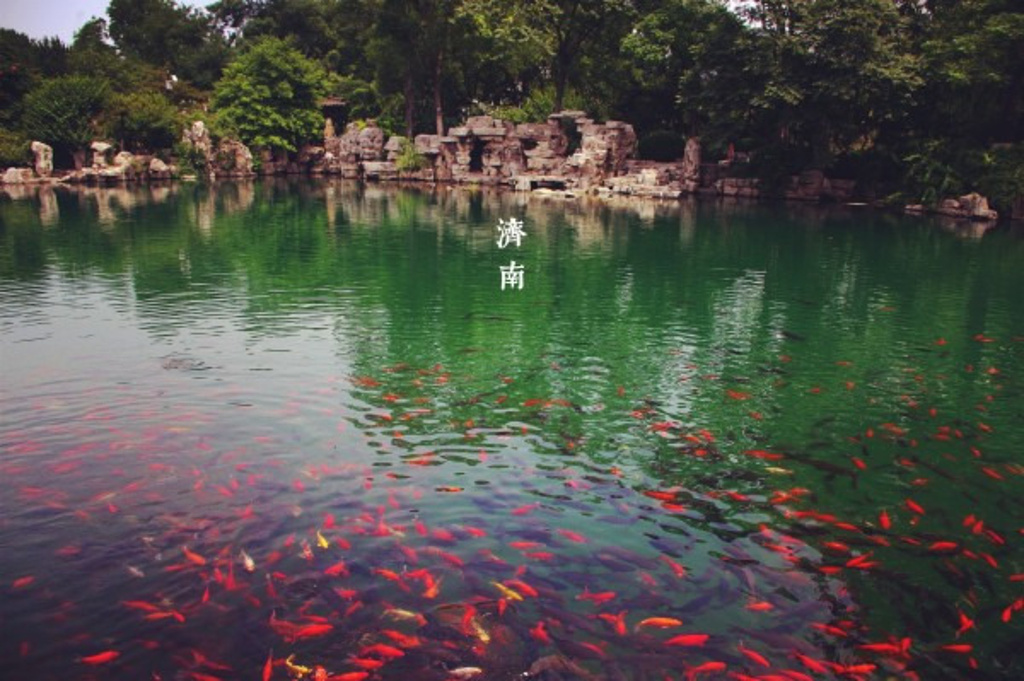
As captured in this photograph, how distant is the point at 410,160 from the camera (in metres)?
56.9

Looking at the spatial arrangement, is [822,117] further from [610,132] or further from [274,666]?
[274,666]

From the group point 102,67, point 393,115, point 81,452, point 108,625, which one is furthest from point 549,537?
point 102,67

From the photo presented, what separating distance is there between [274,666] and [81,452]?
5271mm

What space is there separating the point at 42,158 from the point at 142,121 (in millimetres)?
7052

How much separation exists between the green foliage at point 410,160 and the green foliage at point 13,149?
82.5ft

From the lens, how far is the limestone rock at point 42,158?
5253 centimetres

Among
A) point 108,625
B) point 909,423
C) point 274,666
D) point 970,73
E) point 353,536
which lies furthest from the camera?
point 970,73

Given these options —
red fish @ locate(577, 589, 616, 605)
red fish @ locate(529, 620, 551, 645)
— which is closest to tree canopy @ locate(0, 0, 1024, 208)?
red fish @ locate(577, 589, 616, 605)

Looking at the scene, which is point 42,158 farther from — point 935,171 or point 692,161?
point 935,171

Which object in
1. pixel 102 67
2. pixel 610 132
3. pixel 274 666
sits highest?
pixel 102 67

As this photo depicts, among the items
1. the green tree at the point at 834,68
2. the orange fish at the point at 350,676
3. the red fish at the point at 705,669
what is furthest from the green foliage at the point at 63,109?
the red fish at the point at 705,669

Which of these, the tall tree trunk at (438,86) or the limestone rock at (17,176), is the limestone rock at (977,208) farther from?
the limestone rock at (17,176)

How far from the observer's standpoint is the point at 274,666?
5.83 metres

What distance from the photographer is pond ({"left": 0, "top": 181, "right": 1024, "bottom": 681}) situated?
6.21 meters
